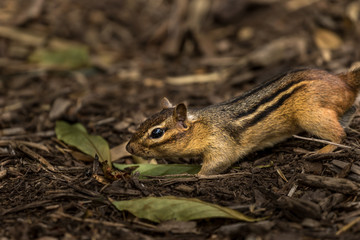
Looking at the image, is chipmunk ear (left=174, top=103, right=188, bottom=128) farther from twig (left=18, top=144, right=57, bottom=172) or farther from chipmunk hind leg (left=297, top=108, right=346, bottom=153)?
twig (left=18, top=144, right=57, bottom=172)

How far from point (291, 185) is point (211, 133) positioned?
4.50 ft

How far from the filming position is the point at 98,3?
412 inches

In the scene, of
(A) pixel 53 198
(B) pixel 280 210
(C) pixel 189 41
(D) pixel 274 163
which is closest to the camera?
(B) pixel 280 210

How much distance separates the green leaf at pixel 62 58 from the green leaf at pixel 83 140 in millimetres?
2939

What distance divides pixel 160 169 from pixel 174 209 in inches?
49.1

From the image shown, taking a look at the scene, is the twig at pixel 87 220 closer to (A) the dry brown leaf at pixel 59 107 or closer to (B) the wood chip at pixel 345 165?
(B) the wood chip at pixel 345 165

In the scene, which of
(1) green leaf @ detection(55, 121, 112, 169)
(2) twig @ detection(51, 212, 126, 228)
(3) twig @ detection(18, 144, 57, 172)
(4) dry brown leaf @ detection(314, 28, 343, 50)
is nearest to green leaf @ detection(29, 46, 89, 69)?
(1) green leaf @ detection(55, 121, 112, 169)

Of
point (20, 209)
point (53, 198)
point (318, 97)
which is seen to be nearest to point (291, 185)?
point (318, 97)

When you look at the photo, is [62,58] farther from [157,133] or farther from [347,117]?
[347,117]

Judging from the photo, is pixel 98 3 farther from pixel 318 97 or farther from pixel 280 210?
pixel 280 210

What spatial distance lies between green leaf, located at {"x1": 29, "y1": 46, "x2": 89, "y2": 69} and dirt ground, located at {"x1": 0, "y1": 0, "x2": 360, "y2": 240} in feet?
0.09

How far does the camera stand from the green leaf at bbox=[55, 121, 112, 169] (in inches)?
211

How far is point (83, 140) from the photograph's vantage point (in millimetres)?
5676

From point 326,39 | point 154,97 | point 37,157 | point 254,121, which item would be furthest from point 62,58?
point 326,39
